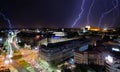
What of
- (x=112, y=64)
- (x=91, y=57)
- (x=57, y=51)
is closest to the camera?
(x=112, y=64)

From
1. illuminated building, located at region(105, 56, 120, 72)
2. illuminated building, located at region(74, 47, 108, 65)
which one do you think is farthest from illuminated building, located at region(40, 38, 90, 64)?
illuminated building, located at region(105, 56, 120, 72)

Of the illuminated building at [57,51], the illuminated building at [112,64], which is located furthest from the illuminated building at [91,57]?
the illuminated building at [57,51]

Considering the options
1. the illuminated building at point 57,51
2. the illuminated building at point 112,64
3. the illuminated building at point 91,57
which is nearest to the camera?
the illuminated building at point 112,64

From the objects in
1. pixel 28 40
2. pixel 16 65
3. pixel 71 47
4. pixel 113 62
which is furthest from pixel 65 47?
pixel 28 40

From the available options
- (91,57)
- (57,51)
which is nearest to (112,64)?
(91,57)

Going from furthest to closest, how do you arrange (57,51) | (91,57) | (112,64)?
(57,51) < (91,57) < (112,64)

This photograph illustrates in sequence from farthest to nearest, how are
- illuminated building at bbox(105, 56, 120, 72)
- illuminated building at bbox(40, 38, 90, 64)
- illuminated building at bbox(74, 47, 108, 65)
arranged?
illuminated building at bbox(40, 38, 90, 64) → illuminated building at bbox(74, 47, 108, 65) → illuminated building at bbox(105, 56, 120, 72)

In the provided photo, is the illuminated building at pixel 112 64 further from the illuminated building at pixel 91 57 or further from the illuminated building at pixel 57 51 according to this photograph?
the illuminated building at pixel 57 51

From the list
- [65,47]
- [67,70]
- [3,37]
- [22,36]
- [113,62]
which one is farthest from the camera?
[22,36]

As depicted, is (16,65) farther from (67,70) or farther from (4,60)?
(67,70)

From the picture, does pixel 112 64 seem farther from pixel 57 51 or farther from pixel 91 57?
pixel 57 51

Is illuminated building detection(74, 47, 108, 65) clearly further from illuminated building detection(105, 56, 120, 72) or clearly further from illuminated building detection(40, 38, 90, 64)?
illuminated building detection(40, 38, 90, 64)
